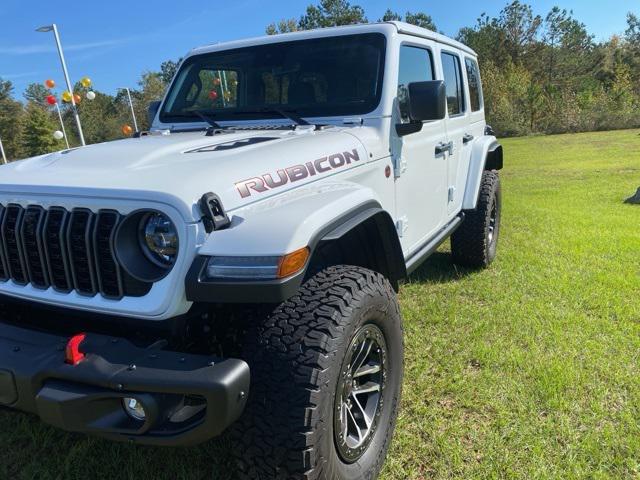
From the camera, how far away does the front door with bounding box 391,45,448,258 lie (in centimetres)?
301

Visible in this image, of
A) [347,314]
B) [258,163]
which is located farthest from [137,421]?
[258,163]

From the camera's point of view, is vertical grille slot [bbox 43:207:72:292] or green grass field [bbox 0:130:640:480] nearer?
vertical grille slot [bbox 43:207:72:292]

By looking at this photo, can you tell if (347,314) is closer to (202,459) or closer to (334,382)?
(334,382)

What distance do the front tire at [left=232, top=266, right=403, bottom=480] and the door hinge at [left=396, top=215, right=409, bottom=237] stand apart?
96 centimetres

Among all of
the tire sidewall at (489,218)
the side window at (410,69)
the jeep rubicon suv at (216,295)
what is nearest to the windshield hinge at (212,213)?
the jeep rubicon suv at (216,295)

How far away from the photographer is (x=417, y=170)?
10.7 ft

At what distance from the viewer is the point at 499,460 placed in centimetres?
226

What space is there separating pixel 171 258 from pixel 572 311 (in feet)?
10.3

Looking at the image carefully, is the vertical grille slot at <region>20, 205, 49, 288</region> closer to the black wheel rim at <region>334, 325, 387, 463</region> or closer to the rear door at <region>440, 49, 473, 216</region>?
the black wheel rim at <region>334, 325, 387, 463</region>

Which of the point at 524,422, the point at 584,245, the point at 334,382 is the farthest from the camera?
the point at 584,245

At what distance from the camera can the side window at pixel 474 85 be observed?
4.83 meters

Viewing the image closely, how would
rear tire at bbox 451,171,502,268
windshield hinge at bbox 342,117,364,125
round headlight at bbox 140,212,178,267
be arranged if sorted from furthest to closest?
rear tire at bbox 451,171,502,268 → windshield hinge at bbox 342,117,364,125 → round headlight at bbox 140,212,178,267

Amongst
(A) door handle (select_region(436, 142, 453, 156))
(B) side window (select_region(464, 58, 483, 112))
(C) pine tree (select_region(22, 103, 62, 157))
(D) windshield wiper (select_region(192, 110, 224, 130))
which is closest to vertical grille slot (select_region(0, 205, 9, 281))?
(D) windshield wiper (select_region(192, 110, 224, 130))

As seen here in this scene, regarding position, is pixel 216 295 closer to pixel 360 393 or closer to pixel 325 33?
pixel 360 393
